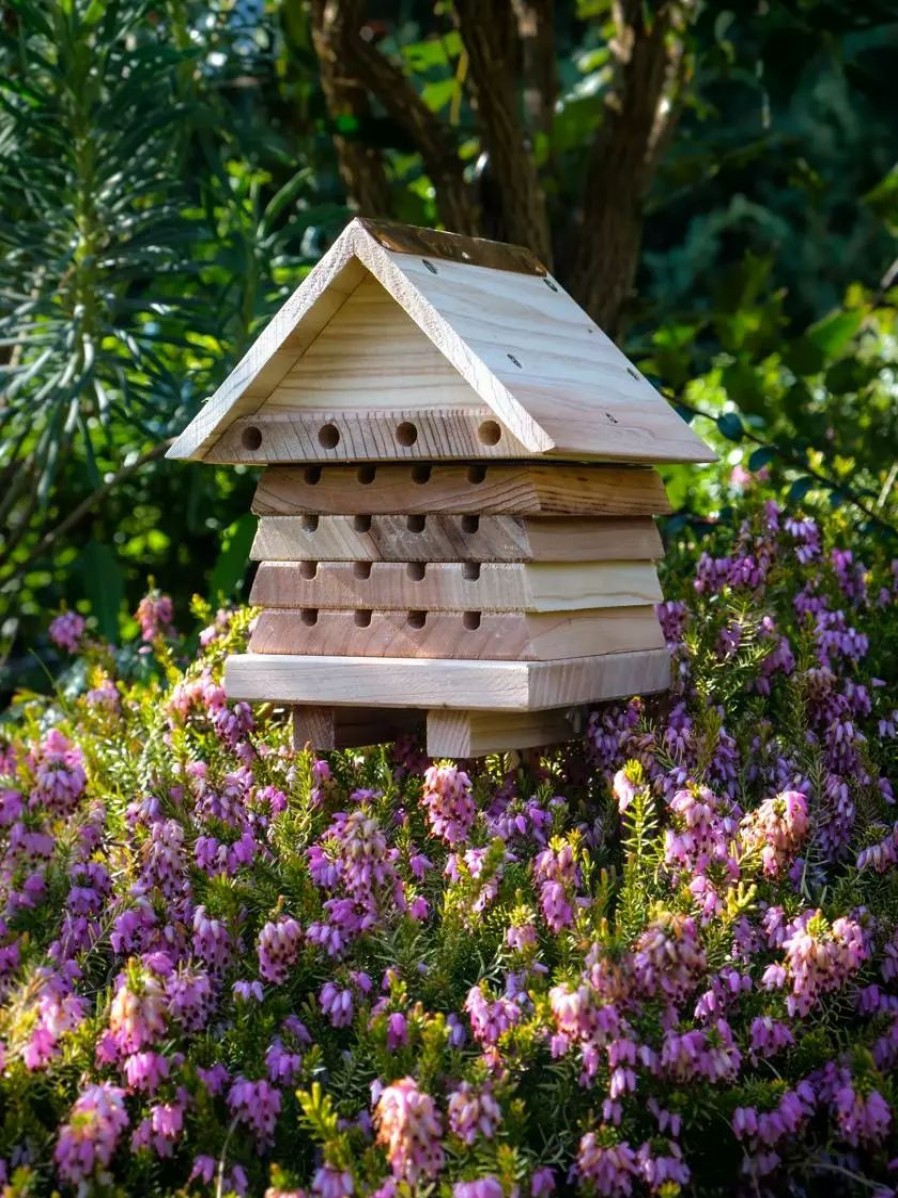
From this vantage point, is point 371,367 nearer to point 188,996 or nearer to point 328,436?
point 328,436

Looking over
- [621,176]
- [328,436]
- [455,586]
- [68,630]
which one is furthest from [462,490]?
[621,176]

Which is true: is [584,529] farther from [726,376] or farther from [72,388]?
[726,376]

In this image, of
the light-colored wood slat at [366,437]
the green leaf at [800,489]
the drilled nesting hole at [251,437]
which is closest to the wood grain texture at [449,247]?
the light-colored wood slat at [366,437]

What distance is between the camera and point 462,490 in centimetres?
262

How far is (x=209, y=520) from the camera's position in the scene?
5027 millimetres

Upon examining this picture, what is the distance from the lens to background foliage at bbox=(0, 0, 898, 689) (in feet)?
13.3

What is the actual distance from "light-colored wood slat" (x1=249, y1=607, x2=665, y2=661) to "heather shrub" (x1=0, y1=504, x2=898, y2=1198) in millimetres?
139

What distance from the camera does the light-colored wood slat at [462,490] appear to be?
257 cm

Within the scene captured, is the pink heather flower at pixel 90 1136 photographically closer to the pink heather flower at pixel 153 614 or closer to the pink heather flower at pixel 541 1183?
the pink heather flower at pixel 541 1183

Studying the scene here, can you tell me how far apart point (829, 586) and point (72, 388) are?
190 centimetres

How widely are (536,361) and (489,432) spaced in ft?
0.66

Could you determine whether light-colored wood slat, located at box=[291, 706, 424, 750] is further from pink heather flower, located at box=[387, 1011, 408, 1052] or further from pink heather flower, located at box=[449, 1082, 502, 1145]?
pink heather flower, located at box=[449, 1082, 502, 1145]

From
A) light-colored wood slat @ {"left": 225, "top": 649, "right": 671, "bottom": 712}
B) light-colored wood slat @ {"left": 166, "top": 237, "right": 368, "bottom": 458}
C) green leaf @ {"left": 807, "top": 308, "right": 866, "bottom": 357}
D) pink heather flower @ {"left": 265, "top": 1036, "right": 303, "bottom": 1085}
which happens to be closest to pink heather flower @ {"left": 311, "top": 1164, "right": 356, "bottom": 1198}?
pink heather flower @ {"left": 265, "top": 1036, "right": 303, "bottom": 1085}

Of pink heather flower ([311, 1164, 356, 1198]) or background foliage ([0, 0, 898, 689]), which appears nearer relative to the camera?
pink heather flower ([311, 1164, 356, 1198])
